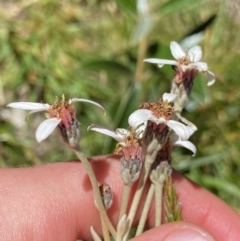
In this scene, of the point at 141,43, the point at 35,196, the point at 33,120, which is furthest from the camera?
the point at 33,120

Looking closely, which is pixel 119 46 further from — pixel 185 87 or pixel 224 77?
pixel 185 87

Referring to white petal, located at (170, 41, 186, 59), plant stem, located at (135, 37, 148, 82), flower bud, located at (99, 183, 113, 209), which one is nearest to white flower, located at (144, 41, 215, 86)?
white petal, located at (170, 41, 186, 59)

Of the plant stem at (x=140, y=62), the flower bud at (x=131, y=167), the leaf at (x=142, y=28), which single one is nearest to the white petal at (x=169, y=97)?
the flower bud at (x=131, y=167)

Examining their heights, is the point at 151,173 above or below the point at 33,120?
above

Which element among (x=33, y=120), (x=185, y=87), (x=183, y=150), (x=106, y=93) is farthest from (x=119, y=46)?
(x=185, y=87)

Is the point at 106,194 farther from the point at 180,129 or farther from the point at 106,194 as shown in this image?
the point at 180,129

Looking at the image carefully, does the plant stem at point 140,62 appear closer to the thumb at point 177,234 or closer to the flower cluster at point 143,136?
the flower cluster at point 143,136

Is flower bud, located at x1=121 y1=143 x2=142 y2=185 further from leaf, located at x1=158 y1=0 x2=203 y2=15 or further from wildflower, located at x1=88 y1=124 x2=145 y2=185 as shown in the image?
leaf, located at x1=158 y1=0 x2=203 y2=15
